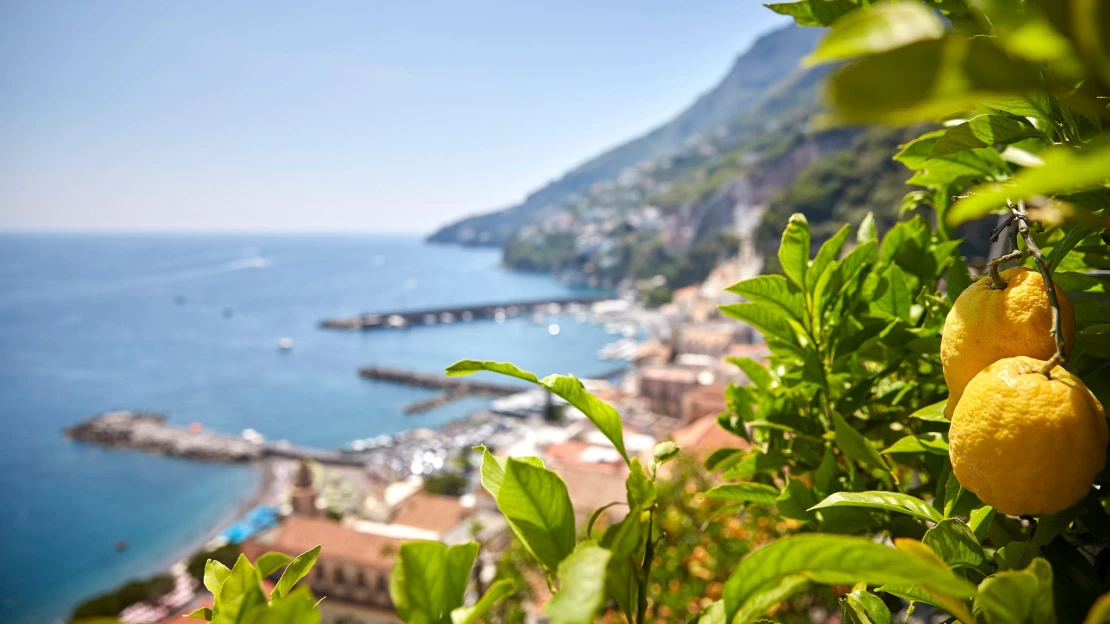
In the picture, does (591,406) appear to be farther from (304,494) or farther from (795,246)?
(304,494)

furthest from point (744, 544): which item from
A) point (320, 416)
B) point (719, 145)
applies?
point (719, 145)

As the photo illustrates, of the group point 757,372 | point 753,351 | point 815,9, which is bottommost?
point 753,351

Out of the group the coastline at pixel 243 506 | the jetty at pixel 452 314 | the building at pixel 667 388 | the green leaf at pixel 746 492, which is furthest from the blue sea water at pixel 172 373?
the green leaf at pixel 746 492

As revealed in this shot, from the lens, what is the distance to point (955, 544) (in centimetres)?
34

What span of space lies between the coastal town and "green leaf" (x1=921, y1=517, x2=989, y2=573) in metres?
3.18

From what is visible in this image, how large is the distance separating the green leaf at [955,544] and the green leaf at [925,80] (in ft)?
0.89

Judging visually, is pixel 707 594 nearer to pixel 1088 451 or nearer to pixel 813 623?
pixel 813 623

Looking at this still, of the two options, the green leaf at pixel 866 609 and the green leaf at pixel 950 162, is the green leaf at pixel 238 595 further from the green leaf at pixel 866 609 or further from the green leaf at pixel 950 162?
the green leaf at pixel 950 162

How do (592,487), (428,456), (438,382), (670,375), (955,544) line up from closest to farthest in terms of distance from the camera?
(955,544) < (592,487) < (670,375) < (428,456) < (438,382)

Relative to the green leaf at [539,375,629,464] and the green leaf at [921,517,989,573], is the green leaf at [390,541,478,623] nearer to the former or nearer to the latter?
the green leaf at [539,375,629,464]

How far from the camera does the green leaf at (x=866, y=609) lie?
0.39 metres

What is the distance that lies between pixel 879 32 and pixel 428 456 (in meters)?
20.2

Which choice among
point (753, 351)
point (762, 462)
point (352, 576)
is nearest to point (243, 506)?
point (352, 576)

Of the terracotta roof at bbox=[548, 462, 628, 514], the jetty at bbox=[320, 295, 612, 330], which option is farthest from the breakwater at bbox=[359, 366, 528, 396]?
the terracotta roof at bbox=[548, 462, 628, 514]
